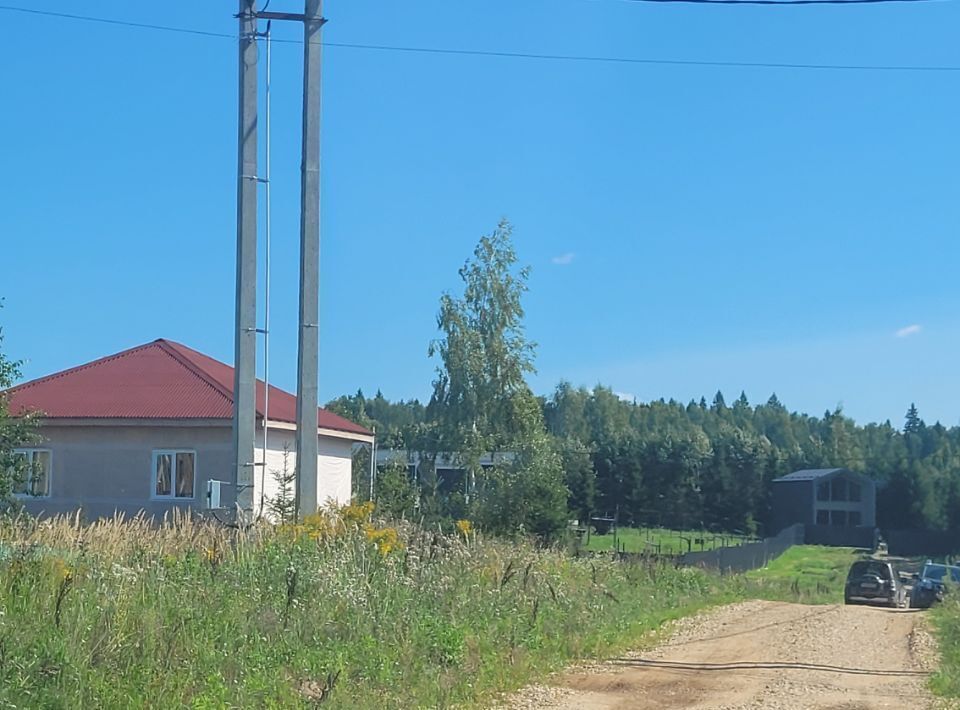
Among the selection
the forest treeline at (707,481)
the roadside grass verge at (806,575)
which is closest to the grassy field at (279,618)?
the roadside grass verge at (806,575)

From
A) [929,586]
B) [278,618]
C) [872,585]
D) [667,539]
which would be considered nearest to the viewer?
[278,618]

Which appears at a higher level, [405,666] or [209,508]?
[209,508]

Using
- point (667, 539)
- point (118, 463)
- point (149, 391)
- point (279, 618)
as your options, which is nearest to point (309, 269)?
point (279, 618)

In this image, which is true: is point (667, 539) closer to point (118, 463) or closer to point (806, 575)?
point (806, 575)

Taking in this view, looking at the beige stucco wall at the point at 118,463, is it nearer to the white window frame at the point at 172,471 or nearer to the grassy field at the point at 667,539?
the white window frame at the point at 172,471

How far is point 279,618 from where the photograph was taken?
1066 centimetres

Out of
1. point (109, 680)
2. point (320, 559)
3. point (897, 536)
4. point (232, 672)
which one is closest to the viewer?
point (109, 680)

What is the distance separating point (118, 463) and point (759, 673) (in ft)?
64.4

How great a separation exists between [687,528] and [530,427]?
43.0 metres

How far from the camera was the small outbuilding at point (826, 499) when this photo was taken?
89.9 metres

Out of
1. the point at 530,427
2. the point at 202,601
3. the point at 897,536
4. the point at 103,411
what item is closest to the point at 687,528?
the point at 897,536

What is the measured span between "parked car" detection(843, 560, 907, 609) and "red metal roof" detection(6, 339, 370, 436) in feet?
50.6

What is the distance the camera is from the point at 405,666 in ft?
35.2

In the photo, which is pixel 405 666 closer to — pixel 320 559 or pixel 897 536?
pixel 320 559
